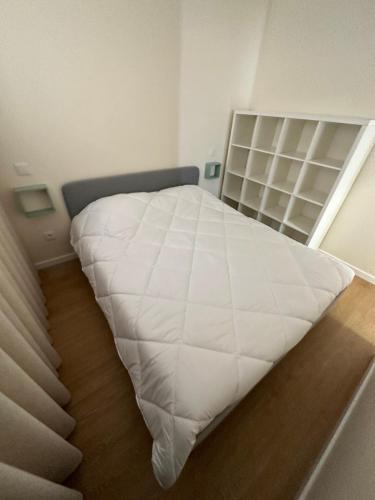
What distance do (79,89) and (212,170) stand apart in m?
1.49

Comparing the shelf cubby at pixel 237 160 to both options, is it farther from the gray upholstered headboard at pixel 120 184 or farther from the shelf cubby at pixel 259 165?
the gray upholstered headboard at pixel 120 184

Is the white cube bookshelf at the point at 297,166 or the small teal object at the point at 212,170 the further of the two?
the small teal object at the point at 212,170

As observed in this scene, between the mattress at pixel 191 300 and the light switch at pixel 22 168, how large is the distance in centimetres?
47

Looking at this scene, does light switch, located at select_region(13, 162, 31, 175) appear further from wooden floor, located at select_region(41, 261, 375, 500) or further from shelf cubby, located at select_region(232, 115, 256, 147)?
shelf cubby, located at select_region(232, 115, 256, 147)

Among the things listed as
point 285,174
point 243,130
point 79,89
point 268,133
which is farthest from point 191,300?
point 243,130

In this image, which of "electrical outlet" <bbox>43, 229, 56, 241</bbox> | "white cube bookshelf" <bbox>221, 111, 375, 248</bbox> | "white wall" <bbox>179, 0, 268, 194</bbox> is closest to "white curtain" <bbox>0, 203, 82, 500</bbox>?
"electrical outlet" <bbox>43, 229, 56, 241</bbox>

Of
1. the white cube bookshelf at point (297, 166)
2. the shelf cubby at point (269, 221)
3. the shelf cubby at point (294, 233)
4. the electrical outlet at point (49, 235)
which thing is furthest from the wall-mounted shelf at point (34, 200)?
the shelf cubby at point (294, 233)

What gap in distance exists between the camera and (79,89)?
1441 mm

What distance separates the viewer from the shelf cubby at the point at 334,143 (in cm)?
167

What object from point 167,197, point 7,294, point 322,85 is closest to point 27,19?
point 167,197

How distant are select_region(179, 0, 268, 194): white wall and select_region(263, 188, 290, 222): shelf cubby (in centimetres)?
83

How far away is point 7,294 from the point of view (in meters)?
0.81

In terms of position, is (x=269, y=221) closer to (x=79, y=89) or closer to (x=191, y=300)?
(x=191, y=300)

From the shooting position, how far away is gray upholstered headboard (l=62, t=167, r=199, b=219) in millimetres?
1723
